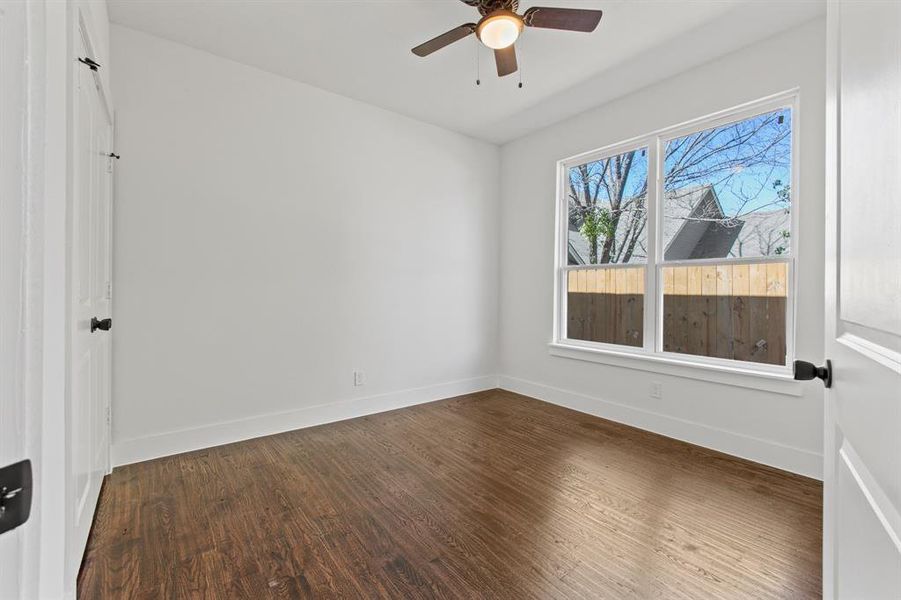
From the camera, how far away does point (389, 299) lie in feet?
13.2

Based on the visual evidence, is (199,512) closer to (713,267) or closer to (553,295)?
(553,295)

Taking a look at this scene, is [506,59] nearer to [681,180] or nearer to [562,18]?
[562,18]

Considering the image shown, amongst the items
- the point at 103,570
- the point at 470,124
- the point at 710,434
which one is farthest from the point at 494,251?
the point at 103,570

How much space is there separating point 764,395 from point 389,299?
10.2 feet

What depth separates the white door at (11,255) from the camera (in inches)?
16.9

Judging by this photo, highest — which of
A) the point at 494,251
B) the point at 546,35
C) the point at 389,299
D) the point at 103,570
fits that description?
the point at 546,35

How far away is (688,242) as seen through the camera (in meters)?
3.33

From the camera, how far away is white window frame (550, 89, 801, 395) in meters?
2.74

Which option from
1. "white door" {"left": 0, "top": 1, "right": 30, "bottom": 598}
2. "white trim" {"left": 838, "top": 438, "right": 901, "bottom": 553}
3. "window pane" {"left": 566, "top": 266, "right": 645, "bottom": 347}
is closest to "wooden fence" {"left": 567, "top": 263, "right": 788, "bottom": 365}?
"window pane" {"left": 566, "top": 266, "right": 645, "bottom": 347}

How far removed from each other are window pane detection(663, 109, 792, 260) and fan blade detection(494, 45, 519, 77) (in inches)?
68.8

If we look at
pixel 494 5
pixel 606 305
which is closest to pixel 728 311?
pixel 606 305

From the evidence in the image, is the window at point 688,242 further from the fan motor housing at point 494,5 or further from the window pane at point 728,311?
the fan motor housing at point 494,5

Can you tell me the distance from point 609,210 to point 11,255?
4123 mm

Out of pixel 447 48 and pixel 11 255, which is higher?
pixel 447 48
